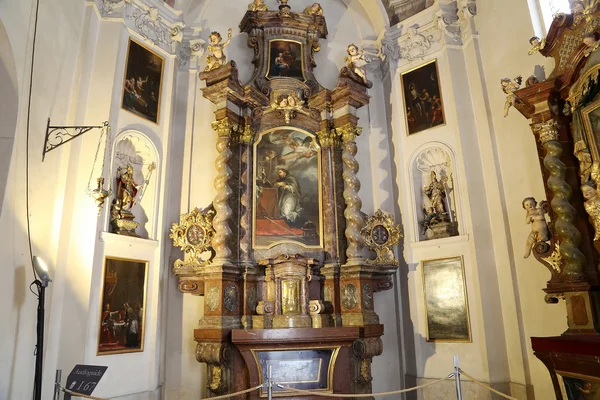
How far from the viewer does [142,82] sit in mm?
8711

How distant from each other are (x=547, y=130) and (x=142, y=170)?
273 inches

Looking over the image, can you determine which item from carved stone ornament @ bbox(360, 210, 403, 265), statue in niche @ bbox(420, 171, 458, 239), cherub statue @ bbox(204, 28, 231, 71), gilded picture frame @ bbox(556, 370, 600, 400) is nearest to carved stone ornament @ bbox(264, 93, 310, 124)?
cherub statue @ bbox(204, 28, 231, 71)

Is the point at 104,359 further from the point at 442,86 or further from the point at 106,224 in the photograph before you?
the point at 442,86

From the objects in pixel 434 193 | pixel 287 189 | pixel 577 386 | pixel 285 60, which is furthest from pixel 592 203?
pixel 285 60

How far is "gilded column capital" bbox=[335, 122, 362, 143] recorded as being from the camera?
9.23 metres

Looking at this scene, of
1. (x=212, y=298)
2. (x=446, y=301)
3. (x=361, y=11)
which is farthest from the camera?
(x=361, y=11)

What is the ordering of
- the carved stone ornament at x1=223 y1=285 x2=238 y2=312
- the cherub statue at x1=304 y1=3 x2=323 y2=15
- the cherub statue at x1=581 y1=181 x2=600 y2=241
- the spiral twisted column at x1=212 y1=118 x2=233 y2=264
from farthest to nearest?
the cherub statue at x1=304 y1=3 x2=323 y2=15 < the spiral twisted column at x1=212 y1=118 x2=233 y2=264 < the carved stone ornament at x1=223 y1=285 x2=238 y2=312 < the cherub statue at x1=581 y1=181 x2=600 y2=241

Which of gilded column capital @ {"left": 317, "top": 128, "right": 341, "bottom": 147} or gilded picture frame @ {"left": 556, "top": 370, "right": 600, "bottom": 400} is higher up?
gilded column capital @ {"left": 317, "top": 128, "right": 341, "bottom": 147}

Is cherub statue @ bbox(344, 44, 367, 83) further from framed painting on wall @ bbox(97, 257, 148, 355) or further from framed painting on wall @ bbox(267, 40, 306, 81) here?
framed painting on wall @ bbox(97, 257, 148, 355)

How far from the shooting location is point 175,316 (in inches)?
328

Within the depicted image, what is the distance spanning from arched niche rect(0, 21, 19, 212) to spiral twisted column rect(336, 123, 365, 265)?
218 inches

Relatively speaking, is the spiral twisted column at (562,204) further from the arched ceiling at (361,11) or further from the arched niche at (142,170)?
the arched niche at (142,170)

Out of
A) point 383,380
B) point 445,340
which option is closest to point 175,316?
point 383,380

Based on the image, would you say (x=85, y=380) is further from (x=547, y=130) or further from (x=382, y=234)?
(x=547, y=130)
